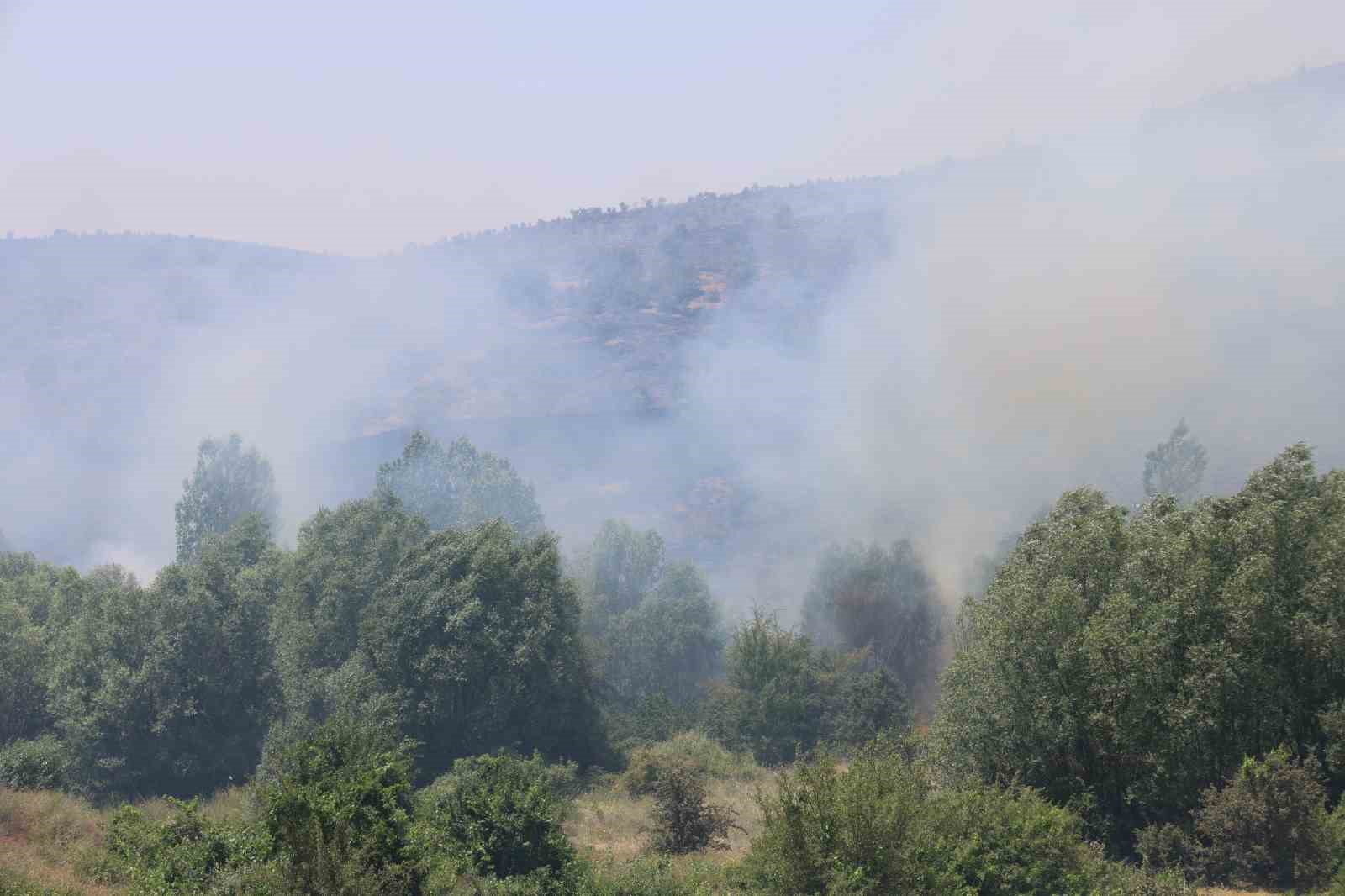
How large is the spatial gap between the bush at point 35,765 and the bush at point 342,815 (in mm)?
23415

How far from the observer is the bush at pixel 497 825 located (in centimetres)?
2706

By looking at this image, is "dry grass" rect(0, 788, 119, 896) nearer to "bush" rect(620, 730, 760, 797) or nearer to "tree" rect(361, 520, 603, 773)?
"tree" rect(361, 520, 603, 773)

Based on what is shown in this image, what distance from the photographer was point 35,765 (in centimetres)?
4531

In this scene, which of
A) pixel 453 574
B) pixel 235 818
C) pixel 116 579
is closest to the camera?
pixel 235 818

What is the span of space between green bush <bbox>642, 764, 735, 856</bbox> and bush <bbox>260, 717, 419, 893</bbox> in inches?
385

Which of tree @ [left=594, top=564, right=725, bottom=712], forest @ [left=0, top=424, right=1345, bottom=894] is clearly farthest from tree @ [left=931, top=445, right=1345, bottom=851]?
tree @ [left=594, top=564, right=725, bottom=712]

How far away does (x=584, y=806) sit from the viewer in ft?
139

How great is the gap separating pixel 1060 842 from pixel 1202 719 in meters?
7.00

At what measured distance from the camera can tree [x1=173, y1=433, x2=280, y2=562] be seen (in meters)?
77.2

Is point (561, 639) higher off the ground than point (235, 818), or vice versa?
point (561, 639)

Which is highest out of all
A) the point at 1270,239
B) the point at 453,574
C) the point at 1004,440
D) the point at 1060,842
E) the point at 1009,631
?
the point at 1270,239

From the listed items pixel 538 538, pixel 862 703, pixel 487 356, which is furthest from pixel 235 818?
pixel 487 356

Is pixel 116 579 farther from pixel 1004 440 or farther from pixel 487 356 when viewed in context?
pixel 487 356

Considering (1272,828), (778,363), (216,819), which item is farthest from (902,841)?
(778,363)
